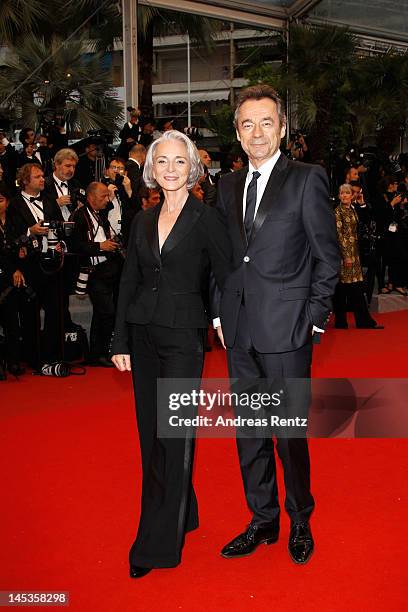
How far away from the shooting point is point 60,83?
35.3 feet

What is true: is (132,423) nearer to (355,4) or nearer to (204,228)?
(204,228)

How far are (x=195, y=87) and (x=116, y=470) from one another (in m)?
10.5

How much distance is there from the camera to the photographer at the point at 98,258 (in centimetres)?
652

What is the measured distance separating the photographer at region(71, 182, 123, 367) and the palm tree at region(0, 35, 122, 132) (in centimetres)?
412

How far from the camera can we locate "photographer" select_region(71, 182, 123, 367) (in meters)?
6.52

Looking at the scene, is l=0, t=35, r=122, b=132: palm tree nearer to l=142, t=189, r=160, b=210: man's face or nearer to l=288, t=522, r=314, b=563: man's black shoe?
l=142, t=189, r=160, b=210: man's face

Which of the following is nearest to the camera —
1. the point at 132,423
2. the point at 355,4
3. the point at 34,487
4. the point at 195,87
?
the point at 34,487

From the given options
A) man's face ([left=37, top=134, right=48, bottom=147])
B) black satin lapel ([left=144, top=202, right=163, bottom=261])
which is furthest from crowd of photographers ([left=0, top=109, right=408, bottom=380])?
black satin lapel ([left=144, top=202, right=163, bottom=261])

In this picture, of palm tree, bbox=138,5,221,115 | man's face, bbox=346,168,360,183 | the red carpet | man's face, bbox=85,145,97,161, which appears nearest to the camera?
the red carpet

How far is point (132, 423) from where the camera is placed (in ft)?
16.4

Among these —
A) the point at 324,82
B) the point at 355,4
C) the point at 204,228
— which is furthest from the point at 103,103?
the point at 204,228

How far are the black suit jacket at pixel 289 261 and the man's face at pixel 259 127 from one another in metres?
0.09

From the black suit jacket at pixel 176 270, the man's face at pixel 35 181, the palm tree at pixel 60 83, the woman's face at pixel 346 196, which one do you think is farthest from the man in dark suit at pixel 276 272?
the palm tree at pixel 60 83

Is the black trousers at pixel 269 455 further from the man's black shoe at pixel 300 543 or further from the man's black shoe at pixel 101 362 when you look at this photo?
the man's black shoe at pixel 101 362
